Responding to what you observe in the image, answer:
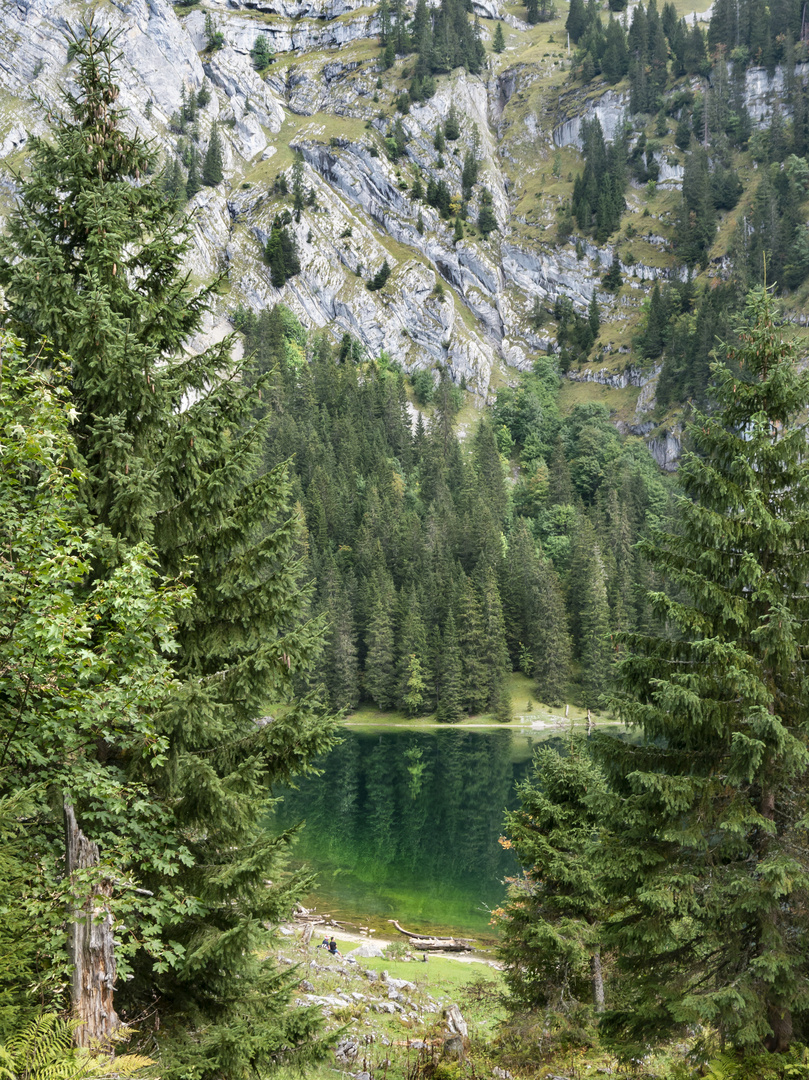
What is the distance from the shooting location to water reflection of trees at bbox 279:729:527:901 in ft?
129

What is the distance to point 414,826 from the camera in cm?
4728

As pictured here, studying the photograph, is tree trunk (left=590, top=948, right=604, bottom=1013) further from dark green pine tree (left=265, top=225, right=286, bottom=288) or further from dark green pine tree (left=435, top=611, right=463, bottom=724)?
dark green pine tree (left=265, top=225, right=286, bottom=288)

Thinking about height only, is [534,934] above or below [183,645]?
below

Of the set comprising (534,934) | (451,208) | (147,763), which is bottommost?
(534,934)

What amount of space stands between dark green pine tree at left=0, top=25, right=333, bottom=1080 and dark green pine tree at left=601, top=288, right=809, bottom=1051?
16.0 ft

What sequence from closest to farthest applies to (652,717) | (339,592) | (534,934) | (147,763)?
(147,763), (652,717), (534,934), (339,592)

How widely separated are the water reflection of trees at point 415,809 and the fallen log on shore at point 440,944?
252 inches

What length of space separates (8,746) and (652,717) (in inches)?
331

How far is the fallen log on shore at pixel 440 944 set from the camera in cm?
2828

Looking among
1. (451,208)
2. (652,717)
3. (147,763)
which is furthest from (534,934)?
(451,208)

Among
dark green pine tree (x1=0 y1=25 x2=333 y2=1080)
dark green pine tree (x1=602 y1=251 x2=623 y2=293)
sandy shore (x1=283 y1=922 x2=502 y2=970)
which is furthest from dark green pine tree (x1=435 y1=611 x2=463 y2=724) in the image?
dark green pine tree (x1=602 y1=251 x2=623 y2=293)

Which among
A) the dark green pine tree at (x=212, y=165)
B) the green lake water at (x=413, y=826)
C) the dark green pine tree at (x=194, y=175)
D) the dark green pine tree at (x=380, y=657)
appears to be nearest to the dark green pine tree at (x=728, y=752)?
the green lake water at (x=413, y=826)

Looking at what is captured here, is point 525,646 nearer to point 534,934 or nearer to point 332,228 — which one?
point 534,934

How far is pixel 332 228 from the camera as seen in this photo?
A: 538 feet
